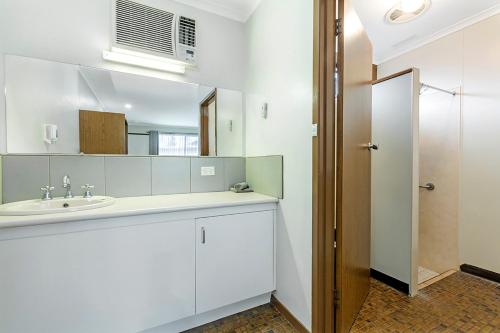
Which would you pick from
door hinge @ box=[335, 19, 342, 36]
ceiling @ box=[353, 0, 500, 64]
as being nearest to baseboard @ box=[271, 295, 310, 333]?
door hinge @ box=[335, 19, 342, 36]

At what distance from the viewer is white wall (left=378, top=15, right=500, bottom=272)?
6.05 ft

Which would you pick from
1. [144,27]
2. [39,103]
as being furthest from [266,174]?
[39,103]

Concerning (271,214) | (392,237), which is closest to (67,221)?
(271,214)

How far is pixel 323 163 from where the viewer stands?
1201 mm

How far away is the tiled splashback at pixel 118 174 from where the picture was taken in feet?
4.32

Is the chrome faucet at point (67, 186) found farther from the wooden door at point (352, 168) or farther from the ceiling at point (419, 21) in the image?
the ceiling at point (419, 21)

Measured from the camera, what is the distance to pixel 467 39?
6.52 ft

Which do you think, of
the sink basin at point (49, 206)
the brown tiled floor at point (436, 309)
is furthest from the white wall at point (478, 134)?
the sink basin at point (49, 206)

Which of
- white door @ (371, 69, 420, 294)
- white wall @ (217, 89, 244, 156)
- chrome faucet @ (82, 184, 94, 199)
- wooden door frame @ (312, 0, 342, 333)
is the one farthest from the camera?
white wall @ (217, 89, 244, 156)

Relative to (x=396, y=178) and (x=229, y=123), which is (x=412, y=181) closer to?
(x=396, y=178)

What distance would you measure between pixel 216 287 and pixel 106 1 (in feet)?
7.16

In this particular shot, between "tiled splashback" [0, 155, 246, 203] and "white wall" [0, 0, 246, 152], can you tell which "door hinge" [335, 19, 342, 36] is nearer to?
"white wall" [0, 0, 246, 152]

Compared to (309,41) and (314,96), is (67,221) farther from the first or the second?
(309,41)

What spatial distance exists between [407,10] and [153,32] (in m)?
2.15
